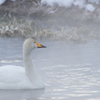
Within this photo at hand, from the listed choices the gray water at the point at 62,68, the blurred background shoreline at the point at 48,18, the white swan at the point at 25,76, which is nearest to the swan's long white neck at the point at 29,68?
the white swan at the point at 25,76

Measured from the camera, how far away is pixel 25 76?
831 centimetres

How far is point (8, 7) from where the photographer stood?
17.9m

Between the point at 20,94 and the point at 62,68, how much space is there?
1951 millimetres

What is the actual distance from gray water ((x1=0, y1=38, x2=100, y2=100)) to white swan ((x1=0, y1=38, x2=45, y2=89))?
0.52ft

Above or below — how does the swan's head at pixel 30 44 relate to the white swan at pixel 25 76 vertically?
above

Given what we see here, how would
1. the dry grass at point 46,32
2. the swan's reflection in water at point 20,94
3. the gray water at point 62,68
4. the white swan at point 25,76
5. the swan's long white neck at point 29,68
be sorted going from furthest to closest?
the dry grass at point 46,32 < the swan's long white neck at point 29,68 < the white swan at point 25,76 < the gray water at point 62,68 < the swan's reflection in water at point 20,94

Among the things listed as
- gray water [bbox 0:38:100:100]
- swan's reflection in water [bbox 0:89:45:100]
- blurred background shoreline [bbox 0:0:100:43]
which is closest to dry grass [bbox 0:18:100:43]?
blurred background shoreline [bbox 0:0:100:43]

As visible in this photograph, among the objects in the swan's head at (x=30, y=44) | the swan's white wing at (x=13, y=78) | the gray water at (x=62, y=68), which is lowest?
the gray water at (x=62, y=68)

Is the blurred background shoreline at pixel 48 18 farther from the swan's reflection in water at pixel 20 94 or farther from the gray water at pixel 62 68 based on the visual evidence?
the swan's reflection in water at pixel 20 94

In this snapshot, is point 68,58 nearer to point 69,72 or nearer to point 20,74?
point 69,72

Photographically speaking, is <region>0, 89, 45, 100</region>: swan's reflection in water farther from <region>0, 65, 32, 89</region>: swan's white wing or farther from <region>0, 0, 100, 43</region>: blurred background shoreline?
<region>0, 0, 100, 43</region>: blurred background shoreline

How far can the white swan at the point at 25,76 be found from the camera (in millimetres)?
8141

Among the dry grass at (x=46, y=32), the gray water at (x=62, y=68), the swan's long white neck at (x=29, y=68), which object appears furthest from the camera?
the dry grass at (x=46, y=32)

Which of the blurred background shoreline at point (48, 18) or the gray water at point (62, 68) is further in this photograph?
the blurred background shoreline at point (48, 18)
